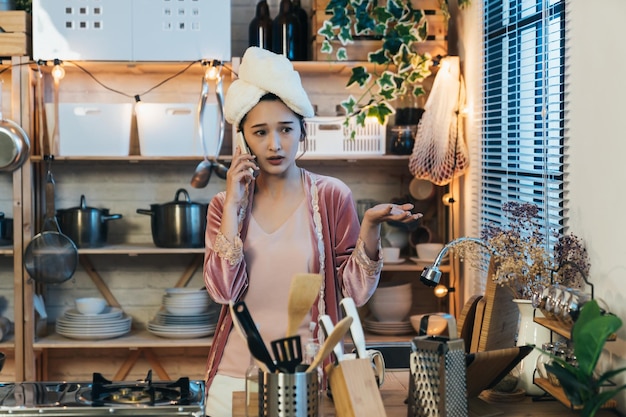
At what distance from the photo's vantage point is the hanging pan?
4.20 m

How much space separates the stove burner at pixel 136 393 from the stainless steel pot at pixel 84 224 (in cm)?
228

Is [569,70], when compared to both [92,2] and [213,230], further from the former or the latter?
[92,2]

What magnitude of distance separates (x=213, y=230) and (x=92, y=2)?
6.49ft

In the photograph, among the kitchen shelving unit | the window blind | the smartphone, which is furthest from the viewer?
the kitchen shelving unit

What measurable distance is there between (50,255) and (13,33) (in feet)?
3.43

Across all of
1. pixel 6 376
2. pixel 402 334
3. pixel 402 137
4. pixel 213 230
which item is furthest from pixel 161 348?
pixel 213 230

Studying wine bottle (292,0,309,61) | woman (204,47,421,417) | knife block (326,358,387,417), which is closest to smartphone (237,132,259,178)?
woman (204,47,421,417)

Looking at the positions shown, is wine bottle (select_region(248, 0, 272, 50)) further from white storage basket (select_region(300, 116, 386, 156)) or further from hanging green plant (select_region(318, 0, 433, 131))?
white storage basket (select_region(300, 116, 386, 156))

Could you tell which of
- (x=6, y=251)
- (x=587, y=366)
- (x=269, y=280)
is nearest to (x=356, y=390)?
(x=587, y=366)

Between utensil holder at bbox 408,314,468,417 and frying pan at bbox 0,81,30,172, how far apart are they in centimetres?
287

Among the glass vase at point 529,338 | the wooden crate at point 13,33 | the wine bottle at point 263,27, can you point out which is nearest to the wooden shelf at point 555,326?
the glass vase at point 529,338

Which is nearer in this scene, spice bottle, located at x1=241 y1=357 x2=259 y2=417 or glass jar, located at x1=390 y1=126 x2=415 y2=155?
spice bottle, located at x1=241 y1=357 x2=259 y2=417

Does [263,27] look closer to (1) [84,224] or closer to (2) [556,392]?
(1) [84,224]

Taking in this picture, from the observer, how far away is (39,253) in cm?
420
